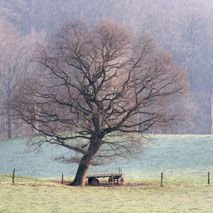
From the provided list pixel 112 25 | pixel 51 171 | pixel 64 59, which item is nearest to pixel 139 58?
pixel 112 25

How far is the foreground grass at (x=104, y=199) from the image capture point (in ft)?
57.4

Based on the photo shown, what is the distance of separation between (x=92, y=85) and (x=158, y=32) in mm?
57706

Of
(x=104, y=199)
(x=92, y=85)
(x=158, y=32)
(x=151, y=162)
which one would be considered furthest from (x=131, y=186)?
(x=158, y=32)

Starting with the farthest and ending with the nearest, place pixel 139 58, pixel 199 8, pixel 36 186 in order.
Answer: pixel 199 8, pixel 139 58, pixel 36 186

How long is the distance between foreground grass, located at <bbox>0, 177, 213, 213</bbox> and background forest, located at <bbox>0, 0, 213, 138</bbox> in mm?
42211

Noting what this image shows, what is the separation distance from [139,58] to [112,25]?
2735 millimetres

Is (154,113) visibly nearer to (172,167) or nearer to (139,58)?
(139,58)

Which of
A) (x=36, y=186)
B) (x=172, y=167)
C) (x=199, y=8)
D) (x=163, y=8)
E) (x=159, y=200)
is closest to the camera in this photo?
(x=159, y=200)

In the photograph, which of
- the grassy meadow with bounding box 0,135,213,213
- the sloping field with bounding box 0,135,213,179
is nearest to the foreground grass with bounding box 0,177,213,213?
the grassy meadow with bounding box 0,135,213,213

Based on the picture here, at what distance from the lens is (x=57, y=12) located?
289 feet

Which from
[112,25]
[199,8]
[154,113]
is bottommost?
[154,113]

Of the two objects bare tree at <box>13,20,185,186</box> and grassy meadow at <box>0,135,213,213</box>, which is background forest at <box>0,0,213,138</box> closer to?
grassy meadow at <box>0,135,213,213</box>

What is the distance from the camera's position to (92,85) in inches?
1013

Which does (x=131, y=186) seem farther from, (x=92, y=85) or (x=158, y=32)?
(x=158, y=32)
